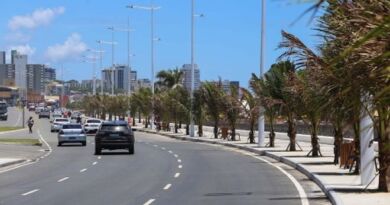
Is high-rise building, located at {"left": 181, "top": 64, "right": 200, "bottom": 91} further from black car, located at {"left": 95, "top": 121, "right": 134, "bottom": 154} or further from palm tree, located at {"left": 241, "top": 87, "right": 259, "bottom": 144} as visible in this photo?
black car, located at {"left": 95, "top": 121, "right": 134, "bottom": 154}

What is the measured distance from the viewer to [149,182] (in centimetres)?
2217

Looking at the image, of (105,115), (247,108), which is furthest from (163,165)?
(105,115)

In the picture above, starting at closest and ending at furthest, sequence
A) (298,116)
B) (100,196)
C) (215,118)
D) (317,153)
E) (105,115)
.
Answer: (100,196) → (317,153) → (298,116) → (215,118) → (105,115)

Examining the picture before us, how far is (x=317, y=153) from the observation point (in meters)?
32.4

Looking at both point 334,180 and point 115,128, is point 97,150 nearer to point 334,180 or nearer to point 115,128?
point 115,128

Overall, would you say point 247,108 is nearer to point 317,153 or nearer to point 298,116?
point 298,116

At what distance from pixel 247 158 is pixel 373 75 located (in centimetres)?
→ 2914

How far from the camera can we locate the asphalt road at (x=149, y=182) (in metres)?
17.3

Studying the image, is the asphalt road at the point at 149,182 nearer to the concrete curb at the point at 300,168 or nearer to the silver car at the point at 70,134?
the concrete curb at the point at 300,168

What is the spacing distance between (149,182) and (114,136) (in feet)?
53.6

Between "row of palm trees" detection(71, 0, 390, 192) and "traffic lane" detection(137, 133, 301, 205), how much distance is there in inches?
89.5

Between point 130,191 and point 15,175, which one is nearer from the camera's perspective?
point 130,191

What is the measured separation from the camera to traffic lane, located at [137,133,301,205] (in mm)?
17123

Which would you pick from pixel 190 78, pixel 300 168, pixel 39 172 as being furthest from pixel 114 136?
pixel 190 78
